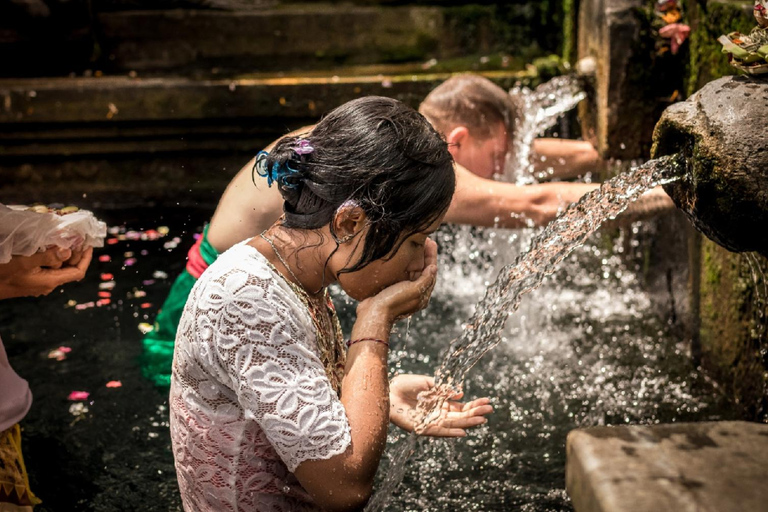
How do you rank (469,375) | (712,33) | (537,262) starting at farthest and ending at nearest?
(469,375) → (712,33) → (537,262)

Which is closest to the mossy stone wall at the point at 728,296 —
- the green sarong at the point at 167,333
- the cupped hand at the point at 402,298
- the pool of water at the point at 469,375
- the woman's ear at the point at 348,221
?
the pool of water at the point at 469,375

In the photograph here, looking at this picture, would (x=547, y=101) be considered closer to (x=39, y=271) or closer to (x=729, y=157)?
(x=729, y=157)

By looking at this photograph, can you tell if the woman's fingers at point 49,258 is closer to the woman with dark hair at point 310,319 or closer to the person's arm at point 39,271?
the person's arm at point 39,271

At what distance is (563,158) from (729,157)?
2.46m

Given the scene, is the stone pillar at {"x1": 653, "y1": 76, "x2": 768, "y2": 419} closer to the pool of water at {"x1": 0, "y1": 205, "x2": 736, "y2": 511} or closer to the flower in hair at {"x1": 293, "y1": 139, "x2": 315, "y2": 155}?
the pool of water at {"x1": 0, "y1": 205, "x2": 736, "y2": 511}

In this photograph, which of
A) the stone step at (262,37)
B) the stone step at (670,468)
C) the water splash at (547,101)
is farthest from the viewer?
the stone step at (262,37)

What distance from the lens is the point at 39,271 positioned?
7.37 ft

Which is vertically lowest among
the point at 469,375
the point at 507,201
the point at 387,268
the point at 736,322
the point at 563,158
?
the point at 469,375

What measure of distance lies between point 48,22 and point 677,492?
19.9 ft

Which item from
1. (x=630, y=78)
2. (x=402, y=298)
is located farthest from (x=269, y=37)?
(x=402, y=298)

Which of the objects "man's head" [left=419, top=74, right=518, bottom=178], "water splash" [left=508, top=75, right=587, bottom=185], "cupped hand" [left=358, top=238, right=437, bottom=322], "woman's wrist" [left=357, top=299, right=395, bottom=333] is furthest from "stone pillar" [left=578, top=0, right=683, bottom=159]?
"woman's wrist" [left=357, top=299, right=395, bottom=333]

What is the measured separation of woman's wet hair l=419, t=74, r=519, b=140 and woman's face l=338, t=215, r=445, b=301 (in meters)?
1.90

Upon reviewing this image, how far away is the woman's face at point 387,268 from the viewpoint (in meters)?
1.84

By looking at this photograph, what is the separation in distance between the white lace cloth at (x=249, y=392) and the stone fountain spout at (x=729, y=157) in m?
1.06
